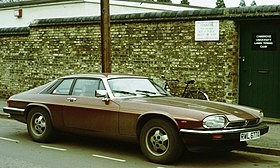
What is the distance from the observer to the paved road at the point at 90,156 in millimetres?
7621

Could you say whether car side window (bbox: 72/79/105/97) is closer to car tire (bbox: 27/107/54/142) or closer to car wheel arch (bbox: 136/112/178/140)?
car tire (bbox: 27/107/54/142)

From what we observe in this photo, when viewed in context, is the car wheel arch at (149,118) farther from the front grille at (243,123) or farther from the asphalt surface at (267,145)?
the asphalt surface at (267,145)

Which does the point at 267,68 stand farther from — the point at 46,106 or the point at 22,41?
the point at 22,41

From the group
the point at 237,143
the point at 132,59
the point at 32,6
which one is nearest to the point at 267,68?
the point at 132,59

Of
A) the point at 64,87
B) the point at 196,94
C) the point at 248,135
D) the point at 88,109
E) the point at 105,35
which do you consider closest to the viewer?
the point at 248,135

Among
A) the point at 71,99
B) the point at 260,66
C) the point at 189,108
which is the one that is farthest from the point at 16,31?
→ the point at 189,108

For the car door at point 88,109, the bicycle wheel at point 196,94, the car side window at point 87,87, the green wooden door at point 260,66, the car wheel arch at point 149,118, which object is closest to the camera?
the car wheel arch at point 149,118

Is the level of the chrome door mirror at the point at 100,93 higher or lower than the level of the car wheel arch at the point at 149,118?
higher

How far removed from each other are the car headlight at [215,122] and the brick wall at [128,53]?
534 cm

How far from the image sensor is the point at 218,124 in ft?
24.0

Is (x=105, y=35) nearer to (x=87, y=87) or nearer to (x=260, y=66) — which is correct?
(x=87, y=87)

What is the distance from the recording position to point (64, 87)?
9414 millimetres

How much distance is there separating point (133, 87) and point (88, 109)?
0.91m

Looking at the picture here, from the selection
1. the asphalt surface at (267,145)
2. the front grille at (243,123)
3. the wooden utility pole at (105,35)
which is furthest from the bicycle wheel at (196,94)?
the front grille at (243,123)
